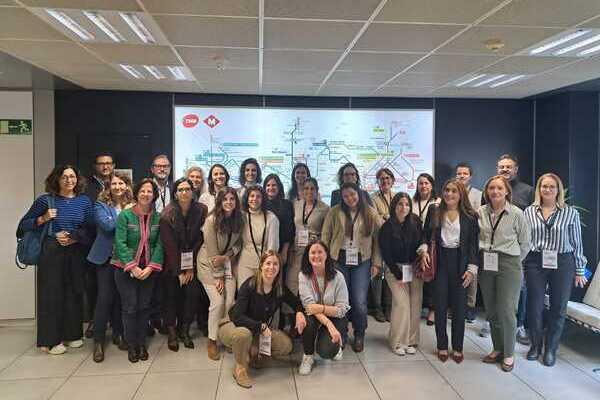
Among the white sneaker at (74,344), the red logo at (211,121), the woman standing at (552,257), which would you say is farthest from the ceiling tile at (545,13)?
the white sneaker at (74,344)

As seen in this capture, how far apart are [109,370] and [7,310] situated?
2194mm

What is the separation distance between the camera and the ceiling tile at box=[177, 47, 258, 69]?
323 centimetres

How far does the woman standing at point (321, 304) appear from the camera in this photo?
3.19 metres

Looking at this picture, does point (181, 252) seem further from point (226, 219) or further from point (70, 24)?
point (70, 24)

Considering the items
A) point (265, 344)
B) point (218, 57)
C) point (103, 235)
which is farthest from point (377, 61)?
A: point (103, 235)

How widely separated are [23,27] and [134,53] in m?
0.78

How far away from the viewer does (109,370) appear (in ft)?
10.7

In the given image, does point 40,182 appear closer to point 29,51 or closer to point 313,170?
point 29,51

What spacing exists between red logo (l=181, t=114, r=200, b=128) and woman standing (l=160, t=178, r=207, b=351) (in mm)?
1725

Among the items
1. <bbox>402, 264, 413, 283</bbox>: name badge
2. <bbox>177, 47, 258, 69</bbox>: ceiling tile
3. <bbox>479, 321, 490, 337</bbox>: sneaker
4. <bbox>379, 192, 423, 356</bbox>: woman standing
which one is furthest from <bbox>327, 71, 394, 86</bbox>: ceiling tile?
<bbox>479, 321, 490, 337</bbox>: sneaker

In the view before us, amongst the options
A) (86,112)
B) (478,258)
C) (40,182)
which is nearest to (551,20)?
(478,258)

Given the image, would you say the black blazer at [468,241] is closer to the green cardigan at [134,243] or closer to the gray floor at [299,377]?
the gray floor at [299,377]

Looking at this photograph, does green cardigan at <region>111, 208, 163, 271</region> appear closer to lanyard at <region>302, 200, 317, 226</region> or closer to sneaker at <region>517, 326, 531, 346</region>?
lanyard at <region>302, 200, 317, 226</region>

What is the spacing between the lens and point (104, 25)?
Result: 2715 mm
